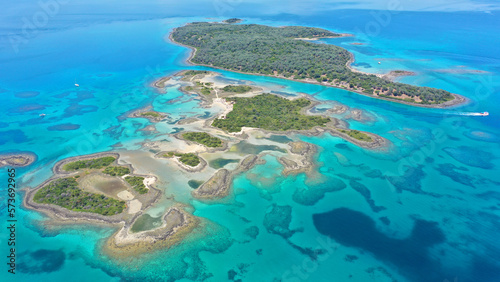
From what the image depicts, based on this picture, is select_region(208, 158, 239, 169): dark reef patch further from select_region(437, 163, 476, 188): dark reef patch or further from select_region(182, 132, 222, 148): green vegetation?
select_region(437, 163, 476, 188): dark reef patch

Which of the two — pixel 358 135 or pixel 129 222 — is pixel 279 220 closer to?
pixel 129 222

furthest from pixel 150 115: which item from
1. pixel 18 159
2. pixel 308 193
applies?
pixel 308 193

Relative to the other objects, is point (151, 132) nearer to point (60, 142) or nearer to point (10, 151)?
point (60, 142)

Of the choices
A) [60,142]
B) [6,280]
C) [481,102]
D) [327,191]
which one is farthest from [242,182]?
[481,102]

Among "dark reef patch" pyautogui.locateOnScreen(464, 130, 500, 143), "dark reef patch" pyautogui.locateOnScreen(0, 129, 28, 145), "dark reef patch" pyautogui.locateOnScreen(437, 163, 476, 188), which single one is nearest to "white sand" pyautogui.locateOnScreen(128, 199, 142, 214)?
"dark reef patch" pyautogui.locateOnScreen(0, 129, 28, 145)

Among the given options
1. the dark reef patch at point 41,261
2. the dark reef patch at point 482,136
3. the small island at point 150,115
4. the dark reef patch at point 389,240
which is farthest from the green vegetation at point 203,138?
the dark reef patch at point 482,136

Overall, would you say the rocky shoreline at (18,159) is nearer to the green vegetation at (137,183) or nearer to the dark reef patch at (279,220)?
the green vegetation at (137,183)
